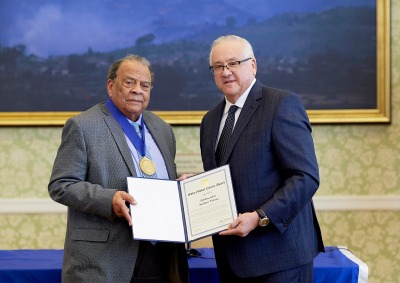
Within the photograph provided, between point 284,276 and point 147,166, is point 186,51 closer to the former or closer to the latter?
point 147,166

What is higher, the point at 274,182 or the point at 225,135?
the point at 225,135

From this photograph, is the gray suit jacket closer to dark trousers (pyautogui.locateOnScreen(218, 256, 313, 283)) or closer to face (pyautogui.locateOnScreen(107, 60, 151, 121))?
face (pyautogui.locateOnScreen(107, 60, 151, 121))

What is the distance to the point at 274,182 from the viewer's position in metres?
2.78

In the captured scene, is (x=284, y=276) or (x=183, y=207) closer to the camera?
(x=284, y=276)

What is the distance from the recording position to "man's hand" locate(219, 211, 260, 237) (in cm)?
267

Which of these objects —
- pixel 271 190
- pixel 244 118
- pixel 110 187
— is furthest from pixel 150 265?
pixel 244 118

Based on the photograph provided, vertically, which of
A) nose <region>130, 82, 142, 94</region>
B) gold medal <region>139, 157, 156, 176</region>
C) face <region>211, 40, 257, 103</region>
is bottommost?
gold medal <region>139, 157, 156, 176</region>

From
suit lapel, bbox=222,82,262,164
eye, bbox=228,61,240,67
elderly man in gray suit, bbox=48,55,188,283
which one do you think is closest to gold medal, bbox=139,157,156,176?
elderly man in gray suit, bbox=48,55,188,283

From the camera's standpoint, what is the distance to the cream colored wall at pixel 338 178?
16.5ft

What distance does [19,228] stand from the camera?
5.16 m

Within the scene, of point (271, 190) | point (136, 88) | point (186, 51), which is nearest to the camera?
point (271, 190)

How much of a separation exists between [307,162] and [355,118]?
94.0 inches

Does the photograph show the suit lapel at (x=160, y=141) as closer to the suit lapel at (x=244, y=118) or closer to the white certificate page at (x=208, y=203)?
the white certificate page at (x=208, y=203)

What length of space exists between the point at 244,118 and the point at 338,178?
2412mm
